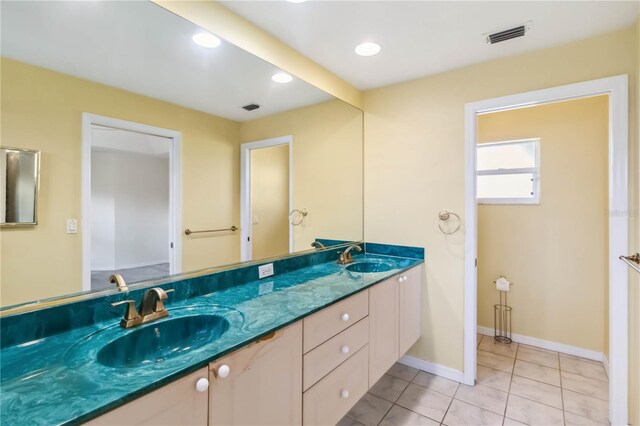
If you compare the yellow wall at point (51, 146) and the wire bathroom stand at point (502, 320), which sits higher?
the yellow wall at point (51, 146)

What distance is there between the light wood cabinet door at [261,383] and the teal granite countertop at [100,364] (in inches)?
2.0

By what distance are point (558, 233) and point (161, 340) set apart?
3.11 m

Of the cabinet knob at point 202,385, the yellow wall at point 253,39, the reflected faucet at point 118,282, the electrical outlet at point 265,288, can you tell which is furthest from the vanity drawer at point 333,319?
the yellow wall at point 253,39

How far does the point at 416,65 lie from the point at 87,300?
7.68 ft

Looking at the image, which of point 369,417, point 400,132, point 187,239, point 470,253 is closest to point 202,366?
point 187,239

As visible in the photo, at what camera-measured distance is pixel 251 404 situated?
103 cm

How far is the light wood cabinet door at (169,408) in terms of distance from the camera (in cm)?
71

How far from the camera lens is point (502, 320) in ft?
9.66

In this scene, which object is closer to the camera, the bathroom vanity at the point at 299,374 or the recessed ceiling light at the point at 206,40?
the bathroom vanity at the point at 299,374

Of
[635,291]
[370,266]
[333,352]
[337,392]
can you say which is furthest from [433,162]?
[337,392]

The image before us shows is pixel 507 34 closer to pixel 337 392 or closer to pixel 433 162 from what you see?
pixel 433 162

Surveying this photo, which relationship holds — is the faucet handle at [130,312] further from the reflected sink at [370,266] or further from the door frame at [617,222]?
the door frame at [617,222]

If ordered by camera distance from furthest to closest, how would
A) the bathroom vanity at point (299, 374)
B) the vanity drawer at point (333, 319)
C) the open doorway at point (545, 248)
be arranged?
the open doorway at point (545, 248) → the vanity drawer at point (333, 319) → the bathroom vanity at point (299, 374)

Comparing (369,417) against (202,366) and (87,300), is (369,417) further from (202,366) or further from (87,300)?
(87,300)
